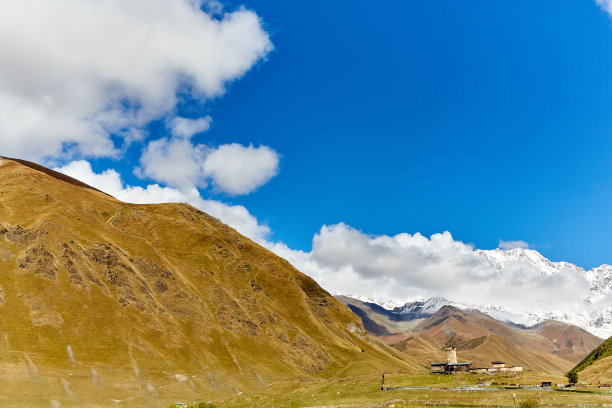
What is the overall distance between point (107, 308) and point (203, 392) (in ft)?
174


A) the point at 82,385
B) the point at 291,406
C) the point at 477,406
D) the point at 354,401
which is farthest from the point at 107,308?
the point at 477,406

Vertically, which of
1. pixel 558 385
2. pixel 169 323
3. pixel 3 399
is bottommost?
pixel 3 399

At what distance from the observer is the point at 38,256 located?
607 feet

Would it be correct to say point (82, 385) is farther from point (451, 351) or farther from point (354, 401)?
point (451, 351)

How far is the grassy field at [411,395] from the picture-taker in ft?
282

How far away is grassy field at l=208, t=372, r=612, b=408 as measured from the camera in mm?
85875

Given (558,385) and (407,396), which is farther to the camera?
(558,385)

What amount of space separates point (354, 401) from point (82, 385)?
Answer: 288ft

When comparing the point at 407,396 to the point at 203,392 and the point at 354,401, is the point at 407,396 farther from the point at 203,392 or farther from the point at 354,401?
the point at 203,392

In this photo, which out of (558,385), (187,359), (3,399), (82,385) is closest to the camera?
(558,385)

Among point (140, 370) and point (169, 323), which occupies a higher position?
point (169, 323)

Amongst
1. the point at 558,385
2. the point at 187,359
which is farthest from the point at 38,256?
the point at 558,385

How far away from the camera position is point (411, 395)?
98.3 meters

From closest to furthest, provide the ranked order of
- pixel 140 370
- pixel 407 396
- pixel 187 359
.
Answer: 1. pixel 407 396
2. pixel 140 370
3. pixel 187 359
